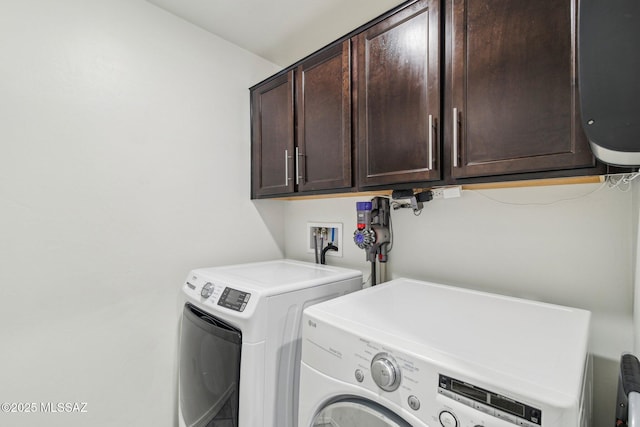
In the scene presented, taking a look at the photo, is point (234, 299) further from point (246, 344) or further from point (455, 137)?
point (455, 137)

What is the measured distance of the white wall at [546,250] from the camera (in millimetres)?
996

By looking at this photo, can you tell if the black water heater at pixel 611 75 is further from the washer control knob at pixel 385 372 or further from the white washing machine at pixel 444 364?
the washer control knob at pixel 385 372

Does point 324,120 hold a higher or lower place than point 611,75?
higher

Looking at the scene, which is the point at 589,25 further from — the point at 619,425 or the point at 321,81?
the point at 321,81

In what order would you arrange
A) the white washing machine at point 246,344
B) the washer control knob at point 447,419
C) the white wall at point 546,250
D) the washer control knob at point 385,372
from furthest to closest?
the white washing machine at point 246,344 → the white wall at point 546,250 → the washer control knob at point 385,372 → the washer control knob at point 447,419

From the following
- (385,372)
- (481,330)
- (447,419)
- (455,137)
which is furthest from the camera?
(455,137)

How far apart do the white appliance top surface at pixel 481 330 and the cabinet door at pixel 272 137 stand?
904mm

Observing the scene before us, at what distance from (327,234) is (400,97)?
3.38 ft

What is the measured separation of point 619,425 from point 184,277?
1819 millimetres

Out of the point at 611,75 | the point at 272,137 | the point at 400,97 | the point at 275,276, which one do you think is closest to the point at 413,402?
the point at 611,75

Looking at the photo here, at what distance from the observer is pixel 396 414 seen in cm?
72

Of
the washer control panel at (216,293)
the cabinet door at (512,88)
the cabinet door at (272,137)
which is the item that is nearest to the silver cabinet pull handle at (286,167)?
the cabinet door at (272,137)

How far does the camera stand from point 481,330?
0.84 meters

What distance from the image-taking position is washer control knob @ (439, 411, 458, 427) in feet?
1.99
